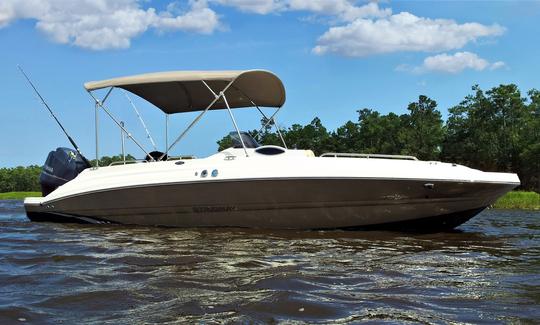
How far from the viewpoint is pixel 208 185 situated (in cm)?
768

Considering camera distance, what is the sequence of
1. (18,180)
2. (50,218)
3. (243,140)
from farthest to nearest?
1. (18,180)
2. (50,218)
3. (243,140)

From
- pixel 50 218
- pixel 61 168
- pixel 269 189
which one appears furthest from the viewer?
pixel 61 168

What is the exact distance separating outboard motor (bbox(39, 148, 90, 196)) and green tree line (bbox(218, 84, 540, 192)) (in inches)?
1465

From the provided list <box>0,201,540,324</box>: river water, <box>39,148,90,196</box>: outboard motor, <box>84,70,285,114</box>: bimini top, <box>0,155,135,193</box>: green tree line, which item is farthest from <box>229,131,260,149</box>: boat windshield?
<box>0,155,135,193</box>: green tree line

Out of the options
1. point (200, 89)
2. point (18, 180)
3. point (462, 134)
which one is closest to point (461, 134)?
point (462, 134)

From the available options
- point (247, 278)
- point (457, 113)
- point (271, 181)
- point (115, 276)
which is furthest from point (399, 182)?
point (457, 113)

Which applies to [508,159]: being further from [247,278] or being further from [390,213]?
[247,278]

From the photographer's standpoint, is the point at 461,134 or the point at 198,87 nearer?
the point at 198,87

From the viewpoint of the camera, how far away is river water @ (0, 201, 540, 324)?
3393 millimetres

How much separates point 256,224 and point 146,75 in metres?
3.16

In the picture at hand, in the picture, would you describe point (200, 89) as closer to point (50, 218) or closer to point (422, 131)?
point (50, 218)

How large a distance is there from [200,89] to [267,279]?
5.67m

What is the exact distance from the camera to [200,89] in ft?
30.9

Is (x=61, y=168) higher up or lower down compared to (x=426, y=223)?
higher up
